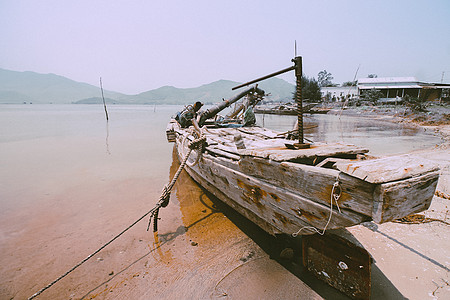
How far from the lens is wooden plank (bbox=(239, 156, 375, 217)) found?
69.1 inches

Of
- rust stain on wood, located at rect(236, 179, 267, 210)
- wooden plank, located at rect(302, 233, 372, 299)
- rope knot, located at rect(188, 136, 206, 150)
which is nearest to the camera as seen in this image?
wooden plank, located at rect(302, 233, 372, 299)

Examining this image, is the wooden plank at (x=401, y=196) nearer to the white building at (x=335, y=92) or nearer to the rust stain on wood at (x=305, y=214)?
the rust stain on wood at (x=305, y=214)

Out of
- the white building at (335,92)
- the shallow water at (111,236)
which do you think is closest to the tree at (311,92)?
the white building at (335,92)

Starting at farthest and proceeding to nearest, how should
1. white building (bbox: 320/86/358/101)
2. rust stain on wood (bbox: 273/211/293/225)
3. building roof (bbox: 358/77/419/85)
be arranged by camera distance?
white building (bbox: 320/86/358/101)
building roof (bbox: 358/77/419/85)
rust stain on wood (bbox: 273/211/293/225)

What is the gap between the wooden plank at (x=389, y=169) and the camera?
1.61 meters

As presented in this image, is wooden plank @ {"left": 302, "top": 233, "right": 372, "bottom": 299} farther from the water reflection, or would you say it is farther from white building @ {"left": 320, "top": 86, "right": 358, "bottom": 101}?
white building @ {"left": 320, "top": 86, "right": 358, "bottom": 101}

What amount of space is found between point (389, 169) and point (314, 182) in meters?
0.64

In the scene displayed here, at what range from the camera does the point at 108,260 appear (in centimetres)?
353

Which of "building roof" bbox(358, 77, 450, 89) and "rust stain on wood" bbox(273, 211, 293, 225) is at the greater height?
"building roof" bbox(358, 77, 450, 89)

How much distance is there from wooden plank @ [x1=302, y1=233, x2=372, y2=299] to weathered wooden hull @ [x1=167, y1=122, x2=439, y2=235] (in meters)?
0.32

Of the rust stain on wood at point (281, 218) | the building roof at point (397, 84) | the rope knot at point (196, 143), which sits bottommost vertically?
the rust stain on wood at point (281, 218)

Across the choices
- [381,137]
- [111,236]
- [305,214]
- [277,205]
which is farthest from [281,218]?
[381,137]

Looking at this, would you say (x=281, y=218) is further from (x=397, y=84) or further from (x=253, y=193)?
(x=397, y=84)

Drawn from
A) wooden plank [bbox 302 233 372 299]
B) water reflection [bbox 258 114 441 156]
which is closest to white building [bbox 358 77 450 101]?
water reflection [bbox 258 114 441 156]
